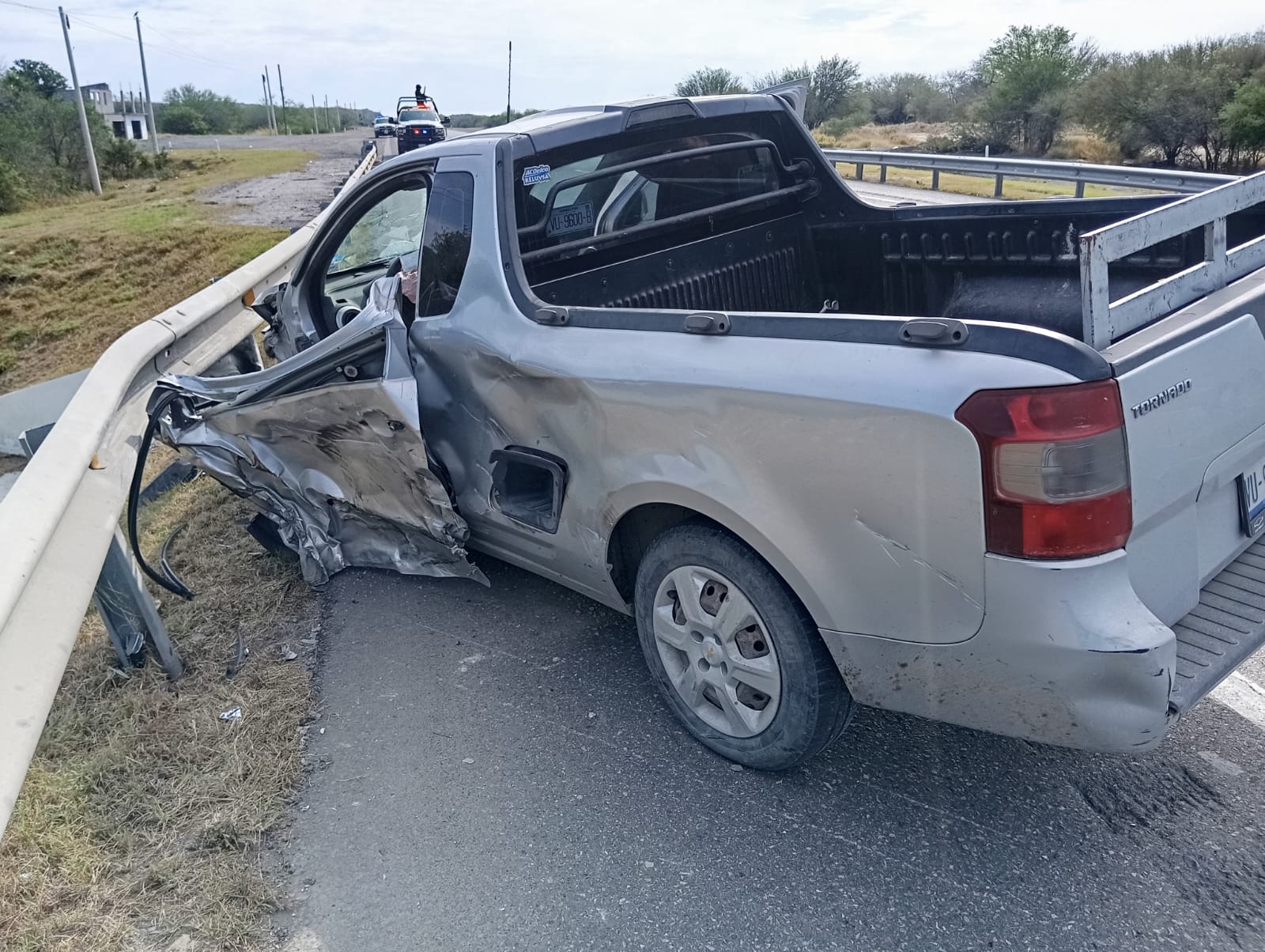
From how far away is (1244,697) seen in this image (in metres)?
3.46

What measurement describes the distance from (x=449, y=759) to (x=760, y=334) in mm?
1777

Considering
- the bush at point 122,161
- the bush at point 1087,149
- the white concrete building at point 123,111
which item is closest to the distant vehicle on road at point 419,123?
the bush at point 122,161

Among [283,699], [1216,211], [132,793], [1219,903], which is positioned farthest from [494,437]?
[1219,903]

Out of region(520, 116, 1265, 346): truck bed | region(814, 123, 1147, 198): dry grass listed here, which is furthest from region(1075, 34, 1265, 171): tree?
→ region(520, 116, 1265, 346): truck bed

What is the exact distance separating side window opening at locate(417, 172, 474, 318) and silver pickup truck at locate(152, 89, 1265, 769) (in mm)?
16

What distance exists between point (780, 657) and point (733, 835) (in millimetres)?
547

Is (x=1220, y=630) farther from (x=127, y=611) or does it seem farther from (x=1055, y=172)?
(x=1055, y=172)

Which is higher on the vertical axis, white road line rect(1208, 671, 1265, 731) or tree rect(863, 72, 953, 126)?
tree rect(863, 72, 953, 126)

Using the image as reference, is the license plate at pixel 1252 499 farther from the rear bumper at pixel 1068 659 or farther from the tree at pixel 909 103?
the tree at pixel 909 103

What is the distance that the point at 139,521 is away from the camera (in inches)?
219

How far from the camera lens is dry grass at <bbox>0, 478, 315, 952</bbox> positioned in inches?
109

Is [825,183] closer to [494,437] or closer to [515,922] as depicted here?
[494,437]

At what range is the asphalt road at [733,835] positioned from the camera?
2639 millimetres

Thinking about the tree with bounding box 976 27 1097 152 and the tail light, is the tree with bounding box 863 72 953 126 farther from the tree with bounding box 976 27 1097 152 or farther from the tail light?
the tail light
